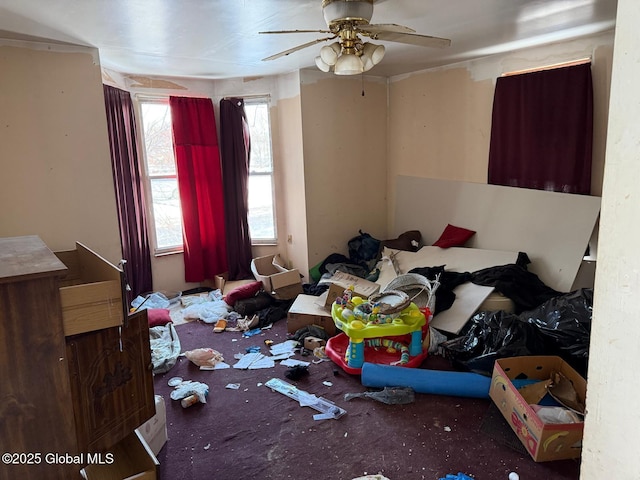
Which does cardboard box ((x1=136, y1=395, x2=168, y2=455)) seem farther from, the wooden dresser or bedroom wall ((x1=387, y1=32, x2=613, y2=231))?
bedroom wall ((x1=387, y1=32, x2=613, y2=231))

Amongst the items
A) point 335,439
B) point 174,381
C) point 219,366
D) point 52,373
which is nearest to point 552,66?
point 335,439

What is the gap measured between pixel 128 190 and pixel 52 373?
330cm

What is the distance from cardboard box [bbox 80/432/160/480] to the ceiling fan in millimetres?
2097

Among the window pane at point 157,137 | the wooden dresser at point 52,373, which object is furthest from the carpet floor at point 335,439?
the window pane at point 157,137

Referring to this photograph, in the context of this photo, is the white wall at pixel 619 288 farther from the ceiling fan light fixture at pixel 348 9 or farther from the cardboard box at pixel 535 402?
the ceiling fan light fixture at pixel 348 9

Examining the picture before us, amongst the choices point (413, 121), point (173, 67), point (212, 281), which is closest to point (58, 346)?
point (173, 67)

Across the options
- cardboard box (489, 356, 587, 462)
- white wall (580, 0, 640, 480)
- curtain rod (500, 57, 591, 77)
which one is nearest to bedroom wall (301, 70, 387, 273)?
curtain rod (500, 57, 591, 77)

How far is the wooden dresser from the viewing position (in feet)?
4.50

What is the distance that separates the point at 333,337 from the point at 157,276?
243 centimetres

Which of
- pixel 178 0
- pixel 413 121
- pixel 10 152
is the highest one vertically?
pixel 178 0

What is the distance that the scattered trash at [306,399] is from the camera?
262 centimetres

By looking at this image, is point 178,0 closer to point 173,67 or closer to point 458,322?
point 173,67

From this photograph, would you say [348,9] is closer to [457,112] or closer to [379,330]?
[379,330]

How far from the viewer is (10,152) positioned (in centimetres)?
310
